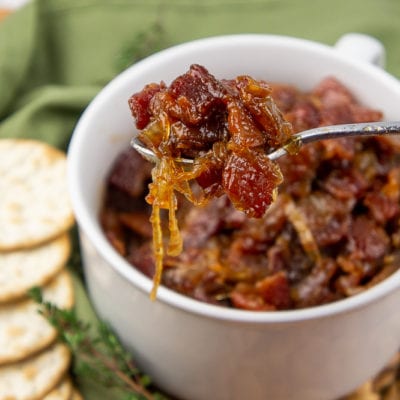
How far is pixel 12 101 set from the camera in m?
2.90

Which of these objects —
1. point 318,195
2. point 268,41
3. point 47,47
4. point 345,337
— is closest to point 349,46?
point 268,41

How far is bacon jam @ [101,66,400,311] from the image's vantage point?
6.71ft

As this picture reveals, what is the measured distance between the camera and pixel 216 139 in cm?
161

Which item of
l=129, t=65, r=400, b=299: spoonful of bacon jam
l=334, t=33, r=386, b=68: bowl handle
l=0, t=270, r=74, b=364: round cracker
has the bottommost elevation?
l=0, t=270, r=74, b=364: round cracker

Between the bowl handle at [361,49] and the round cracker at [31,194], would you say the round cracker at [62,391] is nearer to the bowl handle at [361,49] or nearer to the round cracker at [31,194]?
the round cracker at [31,194]

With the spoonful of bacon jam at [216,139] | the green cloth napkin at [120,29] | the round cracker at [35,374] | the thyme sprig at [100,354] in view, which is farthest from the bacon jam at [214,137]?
the green cloth napkin at [120,29]

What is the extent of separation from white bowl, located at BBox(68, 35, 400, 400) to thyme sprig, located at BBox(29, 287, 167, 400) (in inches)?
1.7

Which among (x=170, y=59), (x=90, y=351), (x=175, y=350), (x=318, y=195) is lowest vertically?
(x=90, y=351)

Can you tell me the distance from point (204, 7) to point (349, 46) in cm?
83

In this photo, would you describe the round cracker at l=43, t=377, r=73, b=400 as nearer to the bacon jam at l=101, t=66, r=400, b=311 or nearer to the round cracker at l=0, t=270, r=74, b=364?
the round cracker at l=0, t=270, r=74, b=364

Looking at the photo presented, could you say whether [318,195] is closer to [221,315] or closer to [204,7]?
[221,315]

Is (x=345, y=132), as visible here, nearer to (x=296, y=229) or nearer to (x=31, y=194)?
(x=296, y=229)

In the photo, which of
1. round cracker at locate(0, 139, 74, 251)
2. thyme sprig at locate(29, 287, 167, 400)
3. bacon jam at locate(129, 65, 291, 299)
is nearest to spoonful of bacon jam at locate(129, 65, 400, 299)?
bacon jam at locate(129, 65, 291, 299)

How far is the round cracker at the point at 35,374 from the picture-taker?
2.29 meters
